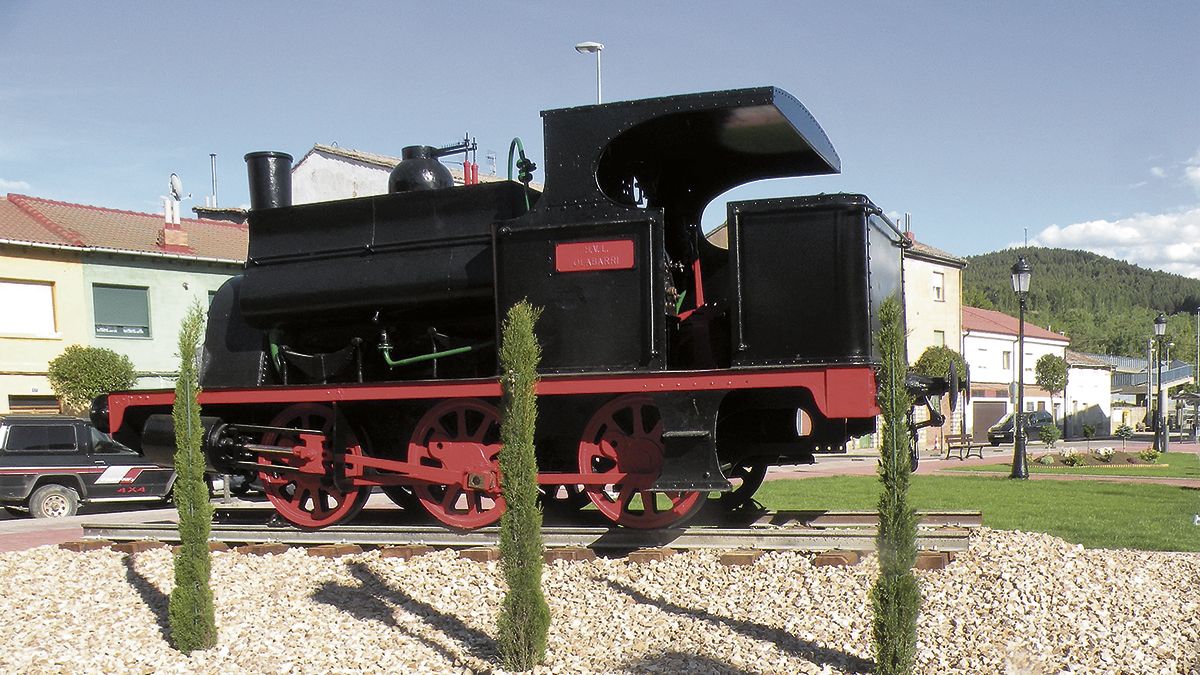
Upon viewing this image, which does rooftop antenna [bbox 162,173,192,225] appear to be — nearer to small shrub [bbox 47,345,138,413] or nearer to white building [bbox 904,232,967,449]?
small shrub [bbox 47,345,138,413]

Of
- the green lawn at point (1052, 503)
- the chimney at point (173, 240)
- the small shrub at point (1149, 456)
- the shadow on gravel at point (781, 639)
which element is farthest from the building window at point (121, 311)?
the small shrub at point (1149, 456)

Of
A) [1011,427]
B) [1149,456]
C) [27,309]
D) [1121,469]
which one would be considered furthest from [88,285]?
[1011,427]

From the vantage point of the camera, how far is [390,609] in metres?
6.37

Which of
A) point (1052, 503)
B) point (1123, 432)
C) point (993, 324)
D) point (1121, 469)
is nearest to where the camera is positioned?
point (1052, 503)

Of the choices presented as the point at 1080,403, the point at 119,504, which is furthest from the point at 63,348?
the point at 1080,403

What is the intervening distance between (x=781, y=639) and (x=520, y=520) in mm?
1615

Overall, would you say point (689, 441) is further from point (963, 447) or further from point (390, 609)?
point (963, 447)

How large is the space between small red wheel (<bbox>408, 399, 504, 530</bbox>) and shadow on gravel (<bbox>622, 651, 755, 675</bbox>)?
8.72 ft

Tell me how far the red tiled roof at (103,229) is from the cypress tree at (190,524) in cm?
2144

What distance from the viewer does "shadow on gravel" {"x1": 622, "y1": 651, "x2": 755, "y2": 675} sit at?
499 cm

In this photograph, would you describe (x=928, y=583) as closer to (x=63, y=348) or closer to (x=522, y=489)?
(x=522, y=489)

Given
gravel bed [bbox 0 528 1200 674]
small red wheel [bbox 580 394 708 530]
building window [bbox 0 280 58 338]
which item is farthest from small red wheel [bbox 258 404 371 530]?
building window [bbox 0 280 58 338]

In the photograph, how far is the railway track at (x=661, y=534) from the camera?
6973 mm

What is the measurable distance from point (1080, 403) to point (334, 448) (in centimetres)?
6272
